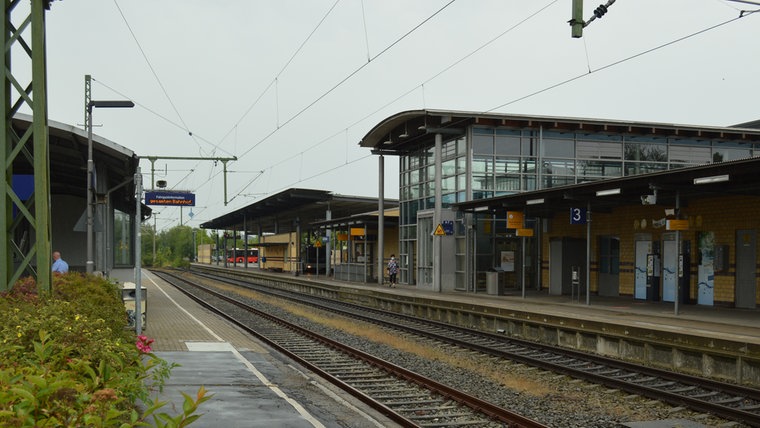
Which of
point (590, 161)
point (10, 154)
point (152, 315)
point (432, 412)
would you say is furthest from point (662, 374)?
point (590, 161)

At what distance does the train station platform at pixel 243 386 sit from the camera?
801 centimetres

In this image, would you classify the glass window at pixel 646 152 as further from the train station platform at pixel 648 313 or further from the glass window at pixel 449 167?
the train station platform at pixel 648 313

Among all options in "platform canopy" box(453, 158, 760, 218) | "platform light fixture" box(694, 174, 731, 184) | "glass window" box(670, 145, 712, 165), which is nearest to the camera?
"platform light fixture" box(694, 174, 731, 184)

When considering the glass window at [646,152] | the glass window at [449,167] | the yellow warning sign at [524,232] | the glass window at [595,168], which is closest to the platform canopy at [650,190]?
the yellow warning sign at [524,232]

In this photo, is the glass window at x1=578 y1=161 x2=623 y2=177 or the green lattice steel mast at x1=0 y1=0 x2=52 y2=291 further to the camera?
the glass window at x1=578 y1=161 x2=623 y2=177

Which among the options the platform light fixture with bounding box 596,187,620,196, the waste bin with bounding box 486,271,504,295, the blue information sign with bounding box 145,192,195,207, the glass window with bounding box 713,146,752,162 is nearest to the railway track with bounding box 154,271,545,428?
the blue information sign with bounding box 145,192,195,207

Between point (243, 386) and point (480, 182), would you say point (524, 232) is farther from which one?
point (243, 386)

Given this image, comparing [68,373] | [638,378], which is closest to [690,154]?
[638,378]

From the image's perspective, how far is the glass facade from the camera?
29.9m

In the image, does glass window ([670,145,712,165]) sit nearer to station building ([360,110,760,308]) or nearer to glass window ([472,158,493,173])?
station building ([360,110,760,308])

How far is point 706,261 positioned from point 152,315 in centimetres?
1704

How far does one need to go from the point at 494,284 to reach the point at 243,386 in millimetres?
18486

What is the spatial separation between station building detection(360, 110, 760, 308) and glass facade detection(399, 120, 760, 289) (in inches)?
1.8

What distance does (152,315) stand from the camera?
73.6ft
